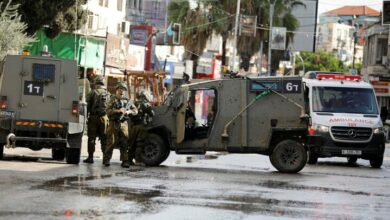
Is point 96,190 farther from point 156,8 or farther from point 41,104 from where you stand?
point 156,8

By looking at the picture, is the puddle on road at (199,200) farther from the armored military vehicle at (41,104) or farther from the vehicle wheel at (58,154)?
the vehicle wheel at (58,154)

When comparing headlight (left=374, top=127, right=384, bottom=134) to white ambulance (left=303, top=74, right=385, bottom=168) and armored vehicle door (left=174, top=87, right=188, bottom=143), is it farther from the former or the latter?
armored vehicle door (left=174, top=87, right=188, bottom=143)

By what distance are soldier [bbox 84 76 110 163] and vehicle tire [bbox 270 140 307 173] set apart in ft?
12.2

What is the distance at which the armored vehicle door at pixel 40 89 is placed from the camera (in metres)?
18.2

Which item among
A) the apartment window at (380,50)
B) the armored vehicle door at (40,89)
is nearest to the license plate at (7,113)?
the armored vehicle door at (40,89)

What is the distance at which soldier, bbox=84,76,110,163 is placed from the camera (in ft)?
61.2

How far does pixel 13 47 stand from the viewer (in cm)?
2492

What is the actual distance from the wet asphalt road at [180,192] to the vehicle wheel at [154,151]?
0.96ft

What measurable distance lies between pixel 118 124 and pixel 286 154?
3.66 m

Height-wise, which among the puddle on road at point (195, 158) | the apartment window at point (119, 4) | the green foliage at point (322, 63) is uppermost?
the green foliage at point (322, 63)

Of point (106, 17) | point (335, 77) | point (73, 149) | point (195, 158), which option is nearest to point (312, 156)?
point (335, 77)

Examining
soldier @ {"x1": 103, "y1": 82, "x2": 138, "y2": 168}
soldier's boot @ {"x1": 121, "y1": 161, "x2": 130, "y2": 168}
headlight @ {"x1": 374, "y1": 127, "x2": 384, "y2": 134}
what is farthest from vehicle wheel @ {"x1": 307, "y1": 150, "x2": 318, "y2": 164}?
soldier's boot @ {"x1": 121, "y1": 161, "x2": 130, "y2": 168}

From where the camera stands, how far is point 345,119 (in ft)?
73.5

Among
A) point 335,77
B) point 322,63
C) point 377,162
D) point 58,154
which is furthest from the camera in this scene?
point 322,63
